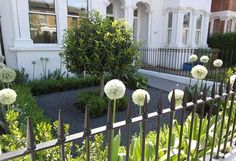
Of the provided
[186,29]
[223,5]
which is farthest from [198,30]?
[223,5]

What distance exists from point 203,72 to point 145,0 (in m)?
8.95

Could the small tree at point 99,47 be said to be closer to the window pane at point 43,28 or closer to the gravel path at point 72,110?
the gravel path at point 72,110

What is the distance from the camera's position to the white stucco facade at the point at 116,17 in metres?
7.16

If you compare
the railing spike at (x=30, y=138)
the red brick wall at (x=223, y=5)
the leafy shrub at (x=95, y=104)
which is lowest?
the leafy shrub at (x=95, y=104)

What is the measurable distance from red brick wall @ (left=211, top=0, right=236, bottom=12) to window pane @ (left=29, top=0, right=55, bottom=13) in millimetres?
13142

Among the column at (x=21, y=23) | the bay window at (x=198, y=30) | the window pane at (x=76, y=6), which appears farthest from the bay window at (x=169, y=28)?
the column at (x=21, y=23)

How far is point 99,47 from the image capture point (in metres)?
4.44

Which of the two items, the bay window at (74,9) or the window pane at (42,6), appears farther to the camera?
the bay window at (74,9)

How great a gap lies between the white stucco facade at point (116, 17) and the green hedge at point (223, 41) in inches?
34.2

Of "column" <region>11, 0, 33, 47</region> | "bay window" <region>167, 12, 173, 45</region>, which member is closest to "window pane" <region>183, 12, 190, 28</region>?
"bay window" <region>167, 12, 173, 45</region>

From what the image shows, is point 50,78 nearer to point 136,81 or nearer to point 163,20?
point 136,81

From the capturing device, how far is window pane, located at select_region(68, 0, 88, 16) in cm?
823

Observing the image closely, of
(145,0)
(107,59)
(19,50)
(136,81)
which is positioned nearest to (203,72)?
(107,59)

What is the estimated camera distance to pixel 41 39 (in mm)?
7816
